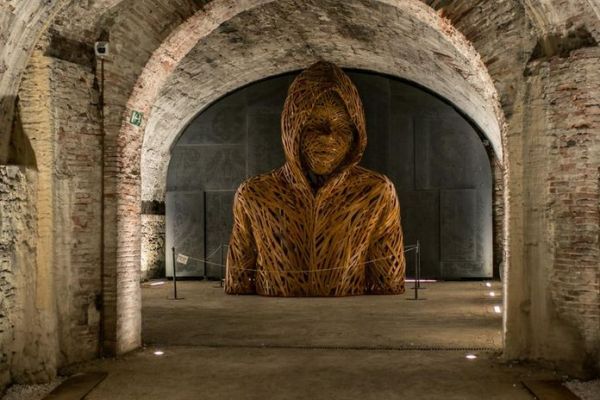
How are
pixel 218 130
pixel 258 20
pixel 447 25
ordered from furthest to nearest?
1. pixel 218 130
2. pixel 258 20
3. pixel 447 25

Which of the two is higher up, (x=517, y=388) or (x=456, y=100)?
(x=456, y=100)

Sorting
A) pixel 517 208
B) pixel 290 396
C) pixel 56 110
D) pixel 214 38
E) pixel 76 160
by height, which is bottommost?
pixel 290 396

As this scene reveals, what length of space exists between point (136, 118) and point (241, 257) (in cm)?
490

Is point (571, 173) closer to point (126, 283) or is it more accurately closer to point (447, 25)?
point (447, 25)

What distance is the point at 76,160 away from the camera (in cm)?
588

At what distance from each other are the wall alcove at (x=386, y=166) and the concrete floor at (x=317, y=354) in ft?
13.2

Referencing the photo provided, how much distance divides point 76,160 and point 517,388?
3.88 metres

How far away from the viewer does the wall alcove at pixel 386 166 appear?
13.7 metres

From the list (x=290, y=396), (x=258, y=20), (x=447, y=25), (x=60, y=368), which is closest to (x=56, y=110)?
(x=60, y=368)

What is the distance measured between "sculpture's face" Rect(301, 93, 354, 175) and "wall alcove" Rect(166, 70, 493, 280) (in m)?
3.64

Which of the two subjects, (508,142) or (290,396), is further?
(508,142)

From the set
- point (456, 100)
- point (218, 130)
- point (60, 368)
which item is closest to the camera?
point (60, 368)

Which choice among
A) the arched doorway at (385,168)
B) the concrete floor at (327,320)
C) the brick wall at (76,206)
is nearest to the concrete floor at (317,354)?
the concrete floor at (327,320)

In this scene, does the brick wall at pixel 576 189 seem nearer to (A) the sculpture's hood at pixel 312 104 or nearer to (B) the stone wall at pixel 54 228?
(B) the stone wall at pixel 54 228
